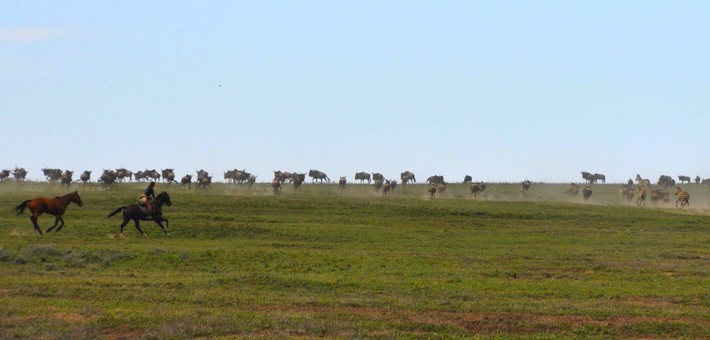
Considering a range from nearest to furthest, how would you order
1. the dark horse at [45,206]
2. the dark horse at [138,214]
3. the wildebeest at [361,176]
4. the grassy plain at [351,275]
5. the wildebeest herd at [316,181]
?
1. the grassy plain at [351,275]
2. the dark horse at [45,206]
3. the dark horse at [138,214]
4. the wildebeest herd at [316,181]
5. the wildebeest at [361,176]

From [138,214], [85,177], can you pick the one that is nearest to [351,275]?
[138,214]

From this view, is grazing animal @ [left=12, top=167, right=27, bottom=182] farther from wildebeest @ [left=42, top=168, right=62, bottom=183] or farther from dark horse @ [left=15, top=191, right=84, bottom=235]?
dark horse @ [left=15, top=191, right=84, bottom=235]

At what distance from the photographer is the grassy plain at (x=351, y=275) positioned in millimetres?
19266

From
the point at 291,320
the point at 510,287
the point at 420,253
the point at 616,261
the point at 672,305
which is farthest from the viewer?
the point at 420,253

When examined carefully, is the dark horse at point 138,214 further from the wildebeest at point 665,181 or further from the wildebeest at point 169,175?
the wildebeest at point 665,181

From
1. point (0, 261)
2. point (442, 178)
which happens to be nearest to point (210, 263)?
point (0, 261)

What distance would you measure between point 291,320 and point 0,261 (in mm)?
14200

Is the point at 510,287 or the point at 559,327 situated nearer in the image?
the point at 559,327

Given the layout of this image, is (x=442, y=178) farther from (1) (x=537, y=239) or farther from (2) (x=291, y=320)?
(2) (x=291, y=320)

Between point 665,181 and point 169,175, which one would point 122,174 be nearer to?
point 169,175

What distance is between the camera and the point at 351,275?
94.2 ft

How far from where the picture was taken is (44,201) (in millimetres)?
41156

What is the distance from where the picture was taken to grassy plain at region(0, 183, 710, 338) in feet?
63.2

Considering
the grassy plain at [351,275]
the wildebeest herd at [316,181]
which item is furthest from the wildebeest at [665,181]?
the grassy plain at [351,275]
